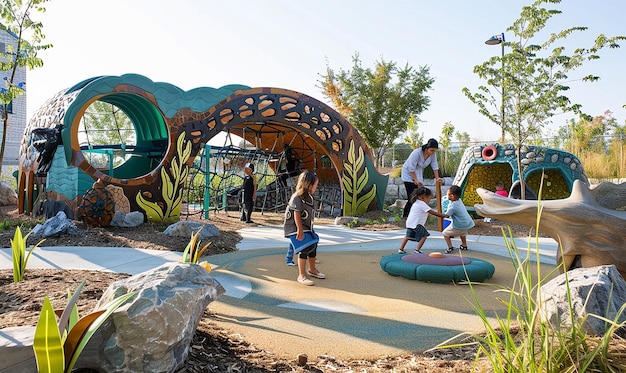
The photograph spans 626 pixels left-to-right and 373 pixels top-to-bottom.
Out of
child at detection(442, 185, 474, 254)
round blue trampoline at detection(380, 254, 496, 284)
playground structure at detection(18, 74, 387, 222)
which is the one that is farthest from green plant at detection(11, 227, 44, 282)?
playground structure at detection(18, 74, 387, 222)

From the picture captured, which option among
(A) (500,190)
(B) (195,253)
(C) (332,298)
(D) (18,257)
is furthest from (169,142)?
(A) (500,190)

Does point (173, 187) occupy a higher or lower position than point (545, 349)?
higher

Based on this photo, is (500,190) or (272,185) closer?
(500,190)

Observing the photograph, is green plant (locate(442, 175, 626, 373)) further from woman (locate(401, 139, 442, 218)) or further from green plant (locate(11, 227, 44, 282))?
woman (locate(401, 139, 442, 218))

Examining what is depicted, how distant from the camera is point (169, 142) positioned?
11.7 m

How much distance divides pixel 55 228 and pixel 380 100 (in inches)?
845

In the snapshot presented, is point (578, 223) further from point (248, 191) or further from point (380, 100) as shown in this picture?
point (380, 100)

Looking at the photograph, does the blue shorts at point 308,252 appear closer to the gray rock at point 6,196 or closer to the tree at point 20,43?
the tree at point 20,43

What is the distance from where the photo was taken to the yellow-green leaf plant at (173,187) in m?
11.3

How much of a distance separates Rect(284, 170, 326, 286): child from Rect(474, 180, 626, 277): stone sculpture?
2.04m

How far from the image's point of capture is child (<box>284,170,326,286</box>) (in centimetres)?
558

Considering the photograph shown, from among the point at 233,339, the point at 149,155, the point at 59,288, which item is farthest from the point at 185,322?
the point at 149,155

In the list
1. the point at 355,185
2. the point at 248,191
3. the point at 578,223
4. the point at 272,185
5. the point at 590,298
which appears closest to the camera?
the point at 590,298

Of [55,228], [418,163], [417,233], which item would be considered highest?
[418,163]
